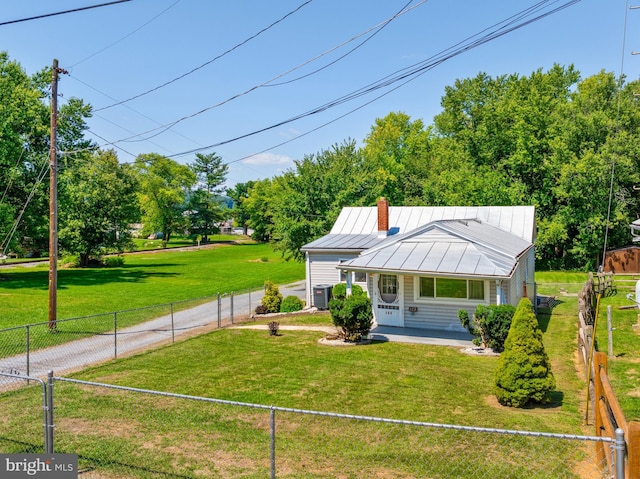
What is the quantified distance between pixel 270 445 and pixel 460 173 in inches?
1709

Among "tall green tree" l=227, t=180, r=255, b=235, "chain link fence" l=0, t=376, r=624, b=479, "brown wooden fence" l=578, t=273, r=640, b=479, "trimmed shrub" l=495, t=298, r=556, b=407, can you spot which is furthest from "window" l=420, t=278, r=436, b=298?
"tall green tree" l=227, t=180, r=255, b=235

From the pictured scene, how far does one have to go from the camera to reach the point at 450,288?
19.7 m

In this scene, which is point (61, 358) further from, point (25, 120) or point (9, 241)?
point (25, 120)

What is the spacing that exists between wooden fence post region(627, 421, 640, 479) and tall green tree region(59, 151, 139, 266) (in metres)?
47.3

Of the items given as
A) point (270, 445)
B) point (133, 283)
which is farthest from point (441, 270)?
point (133, 283)

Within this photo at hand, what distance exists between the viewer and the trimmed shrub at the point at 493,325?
16125 mm

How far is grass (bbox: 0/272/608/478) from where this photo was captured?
812cm

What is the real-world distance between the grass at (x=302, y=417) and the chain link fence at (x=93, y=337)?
1495 millimetres

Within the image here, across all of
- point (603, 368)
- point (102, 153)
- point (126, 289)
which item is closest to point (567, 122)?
point (126, 289)

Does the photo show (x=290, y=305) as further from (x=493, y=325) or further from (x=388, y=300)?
(x=493, y=325)

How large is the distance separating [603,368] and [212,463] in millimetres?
6257

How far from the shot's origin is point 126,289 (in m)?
34.6

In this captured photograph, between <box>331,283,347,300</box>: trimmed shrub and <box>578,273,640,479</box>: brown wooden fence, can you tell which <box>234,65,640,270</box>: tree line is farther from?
<box>578,273,640,479</box>: brown wooden fence

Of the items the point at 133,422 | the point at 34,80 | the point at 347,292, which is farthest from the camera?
the point at 34,80
